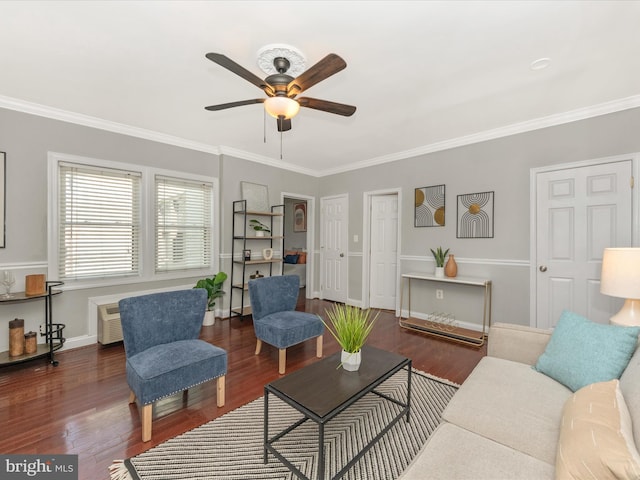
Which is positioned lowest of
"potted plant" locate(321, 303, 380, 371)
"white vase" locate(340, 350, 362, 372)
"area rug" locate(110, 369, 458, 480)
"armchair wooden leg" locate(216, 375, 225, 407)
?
"area rug" locate(110, 369, 458, 480)

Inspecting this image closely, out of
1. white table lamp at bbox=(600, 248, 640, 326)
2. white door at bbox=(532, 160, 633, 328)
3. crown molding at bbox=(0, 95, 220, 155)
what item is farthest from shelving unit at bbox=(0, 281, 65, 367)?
white door at bbox=(532, 160, 633, 328)

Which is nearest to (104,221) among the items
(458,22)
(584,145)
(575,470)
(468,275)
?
(458,22)

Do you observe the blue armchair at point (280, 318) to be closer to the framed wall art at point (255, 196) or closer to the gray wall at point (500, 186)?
the framed wall art at point (255, 196)

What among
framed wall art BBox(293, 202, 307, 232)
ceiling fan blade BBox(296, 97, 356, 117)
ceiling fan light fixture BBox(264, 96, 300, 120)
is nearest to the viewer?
ceiling fan light fixture BBox(264, 96, 300, 120)

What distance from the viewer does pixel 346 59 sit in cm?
219

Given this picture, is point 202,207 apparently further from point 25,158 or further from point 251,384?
point 251,384

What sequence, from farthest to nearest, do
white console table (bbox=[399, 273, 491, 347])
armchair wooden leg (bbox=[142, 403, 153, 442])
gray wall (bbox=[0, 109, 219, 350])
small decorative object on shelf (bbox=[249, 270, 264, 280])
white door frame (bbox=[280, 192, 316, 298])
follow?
white door frame (bbox=[280, 192, 316, 298]), small decorative object on shelf (bbox=[249, 270, 264, 280]), white console table (bbox=[399, 273, 491, 347]), gray wall (bbox=[0, 109, 219, 350]), armchair wooden leg (bbox=[142, 403, 153, 442])

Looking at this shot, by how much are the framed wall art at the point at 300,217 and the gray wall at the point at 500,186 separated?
2430 mm

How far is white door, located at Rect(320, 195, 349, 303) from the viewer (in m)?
5.43

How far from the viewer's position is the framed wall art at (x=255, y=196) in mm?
4648

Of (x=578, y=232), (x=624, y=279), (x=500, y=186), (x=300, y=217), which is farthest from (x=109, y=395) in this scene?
(x=300, y=217)

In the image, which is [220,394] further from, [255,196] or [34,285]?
[255,196]

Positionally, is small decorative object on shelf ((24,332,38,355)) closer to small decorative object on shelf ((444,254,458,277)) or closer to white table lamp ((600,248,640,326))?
small decorative object on shelf ((444,254,458,277))

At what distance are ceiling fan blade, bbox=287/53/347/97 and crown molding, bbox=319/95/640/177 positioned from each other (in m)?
2.73
